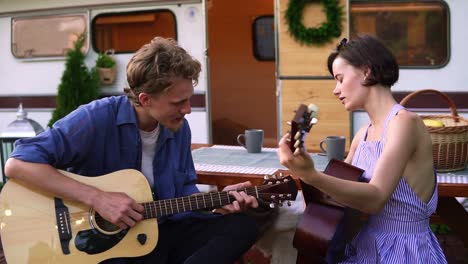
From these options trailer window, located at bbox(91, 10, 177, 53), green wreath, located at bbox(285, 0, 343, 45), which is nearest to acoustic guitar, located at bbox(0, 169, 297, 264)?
green wreath, located at bbox(285, 0, 343, 45)

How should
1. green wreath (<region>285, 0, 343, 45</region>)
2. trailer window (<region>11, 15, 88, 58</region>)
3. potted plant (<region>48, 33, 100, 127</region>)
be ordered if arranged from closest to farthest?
green wreath (<region>285, 0, 343, 45</region>)
potted plant (<region>48, 33, 100, 127</region>)
trailer window (<region>11, 15, 88, 58</region>)

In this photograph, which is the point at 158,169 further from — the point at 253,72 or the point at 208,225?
the point at 253,72

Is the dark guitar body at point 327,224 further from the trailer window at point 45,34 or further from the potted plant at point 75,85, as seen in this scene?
the trailer window at point 45,34

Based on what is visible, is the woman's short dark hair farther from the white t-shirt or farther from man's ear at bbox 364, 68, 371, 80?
the white t-shirt

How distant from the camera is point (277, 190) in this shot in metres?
2.44

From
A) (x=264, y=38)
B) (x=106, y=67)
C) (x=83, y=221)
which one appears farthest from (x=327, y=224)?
(x=264, y=38)

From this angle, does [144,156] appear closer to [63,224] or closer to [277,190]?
[63,224]

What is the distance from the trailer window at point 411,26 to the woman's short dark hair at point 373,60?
3.08m

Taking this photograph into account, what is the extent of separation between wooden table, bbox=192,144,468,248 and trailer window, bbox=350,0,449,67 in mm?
2274

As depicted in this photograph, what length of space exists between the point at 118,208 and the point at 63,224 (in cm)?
25

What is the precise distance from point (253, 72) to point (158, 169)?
17.6 ft

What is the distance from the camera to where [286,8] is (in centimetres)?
516

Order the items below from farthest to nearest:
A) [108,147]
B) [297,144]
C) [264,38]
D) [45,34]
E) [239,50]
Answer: [239,50], [264,38], [45,34], [108,147], [297,144]

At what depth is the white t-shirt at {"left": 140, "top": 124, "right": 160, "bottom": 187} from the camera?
8.57 feet
